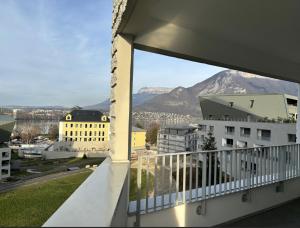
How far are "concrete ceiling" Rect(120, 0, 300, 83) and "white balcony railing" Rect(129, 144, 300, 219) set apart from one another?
1.28m

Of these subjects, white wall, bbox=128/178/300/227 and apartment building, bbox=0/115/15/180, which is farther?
apartment building, bbox=0/115/15/180

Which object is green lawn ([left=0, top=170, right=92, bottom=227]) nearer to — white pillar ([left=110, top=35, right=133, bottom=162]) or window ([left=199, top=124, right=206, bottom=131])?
white pillar ([left=110, top=35, right=133, bottom=162])

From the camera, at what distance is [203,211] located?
10.2ft

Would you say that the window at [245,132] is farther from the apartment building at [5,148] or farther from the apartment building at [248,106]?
the apartment building at [5,148]

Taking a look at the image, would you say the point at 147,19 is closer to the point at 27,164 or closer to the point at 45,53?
the point at 27,164

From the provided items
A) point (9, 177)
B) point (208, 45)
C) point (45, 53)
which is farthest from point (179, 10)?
point (45, 53)

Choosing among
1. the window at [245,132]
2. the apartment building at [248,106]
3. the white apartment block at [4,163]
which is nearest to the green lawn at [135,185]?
the window at [245,132]

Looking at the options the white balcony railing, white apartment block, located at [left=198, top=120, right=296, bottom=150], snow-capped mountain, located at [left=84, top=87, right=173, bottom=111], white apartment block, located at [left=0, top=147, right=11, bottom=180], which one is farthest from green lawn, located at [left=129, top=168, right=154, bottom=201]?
white apartment block, located at [left=0, top=147, right=11, bottom=180]

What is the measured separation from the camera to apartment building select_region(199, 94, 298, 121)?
2953 cm

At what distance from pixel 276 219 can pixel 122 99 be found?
2.29 metres

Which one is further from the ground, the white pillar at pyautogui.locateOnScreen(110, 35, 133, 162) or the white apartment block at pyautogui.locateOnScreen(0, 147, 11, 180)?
the white pillar at pyautogui.locateOnScreen(110, 35, 133, 162)

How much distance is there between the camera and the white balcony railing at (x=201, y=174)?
112 inches

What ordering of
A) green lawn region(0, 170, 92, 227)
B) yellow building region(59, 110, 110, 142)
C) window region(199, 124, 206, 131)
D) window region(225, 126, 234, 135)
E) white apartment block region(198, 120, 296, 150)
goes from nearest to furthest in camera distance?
green lawn region(0, 170, 92, 227)
white apartment block region(198, 120, 296, 150)
window region(225, 126, 234, 135)
window region(199, 124, 206, 131)
yellow building region(59, 110, 110, 142)

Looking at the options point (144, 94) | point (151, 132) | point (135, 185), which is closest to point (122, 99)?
point (135, 185)
